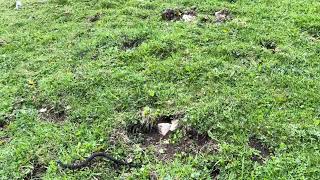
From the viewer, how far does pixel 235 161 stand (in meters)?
3.42

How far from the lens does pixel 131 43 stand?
564 centimetres

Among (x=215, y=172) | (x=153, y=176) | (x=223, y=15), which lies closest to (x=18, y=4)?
(x=223, y=15)

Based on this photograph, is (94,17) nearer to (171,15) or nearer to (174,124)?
(171,15)

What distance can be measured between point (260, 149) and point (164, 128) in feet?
3.01

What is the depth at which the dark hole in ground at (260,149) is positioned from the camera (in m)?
3.47

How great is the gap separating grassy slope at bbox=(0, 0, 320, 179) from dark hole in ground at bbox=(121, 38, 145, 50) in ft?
0.22

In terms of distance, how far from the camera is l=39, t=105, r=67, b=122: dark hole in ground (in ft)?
14.2

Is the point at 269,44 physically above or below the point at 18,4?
above

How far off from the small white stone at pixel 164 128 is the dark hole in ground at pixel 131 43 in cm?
185

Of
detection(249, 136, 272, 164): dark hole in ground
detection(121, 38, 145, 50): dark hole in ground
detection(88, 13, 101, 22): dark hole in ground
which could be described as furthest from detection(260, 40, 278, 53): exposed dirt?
detection(88, 13, 101, 22): dark hole in ground

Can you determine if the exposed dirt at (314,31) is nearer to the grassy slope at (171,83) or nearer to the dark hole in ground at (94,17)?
the grassy slope at (171,83)

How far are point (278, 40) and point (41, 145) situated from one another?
10.4 ft

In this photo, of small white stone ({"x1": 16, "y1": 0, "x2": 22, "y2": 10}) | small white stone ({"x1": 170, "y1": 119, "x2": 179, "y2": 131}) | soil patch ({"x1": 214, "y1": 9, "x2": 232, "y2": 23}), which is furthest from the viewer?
small white stone ({"x1": 16, "y1": 0, "x2": 22, "y2": 10})

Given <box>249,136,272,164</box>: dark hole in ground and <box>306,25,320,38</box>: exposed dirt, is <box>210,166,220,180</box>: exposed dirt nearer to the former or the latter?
<box>249,136,272,164</box>: dark hole in ground
